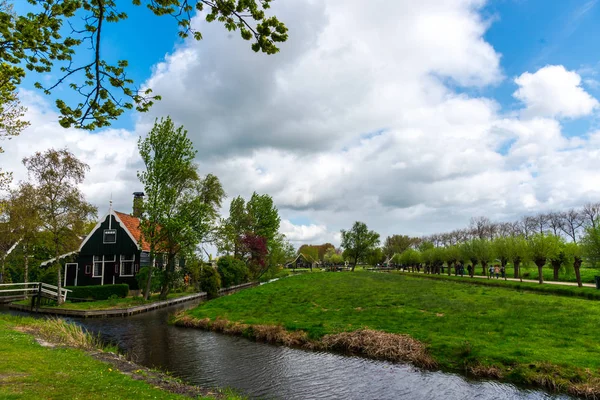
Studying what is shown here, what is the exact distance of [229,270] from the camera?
1682 inches

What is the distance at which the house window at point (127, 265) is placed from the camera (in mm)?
36250

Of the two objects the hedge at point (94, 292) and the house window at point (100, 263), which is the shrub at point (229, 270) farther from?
the hedge at point (94, 292)

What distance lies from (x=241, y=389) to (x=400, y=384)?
5.06 meters

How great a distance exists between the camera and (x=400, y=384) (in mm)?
10859

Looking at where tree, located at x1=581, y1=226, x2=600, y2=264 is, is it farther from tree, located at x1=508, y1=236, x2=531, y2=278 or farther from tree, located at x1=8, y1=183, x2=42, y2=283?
tree, located at x1=8, y1=183, x2=42, y2=283

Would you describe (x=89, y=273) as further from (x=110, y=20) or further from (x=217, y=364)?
(x=110, y=20)

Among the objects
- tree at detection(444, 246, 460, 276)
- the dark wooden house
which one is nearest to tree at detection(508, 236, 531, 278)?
tree at detection(444, 246, 460, 276)

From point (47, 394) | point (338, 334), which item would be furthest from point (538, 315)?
point (47, 394)

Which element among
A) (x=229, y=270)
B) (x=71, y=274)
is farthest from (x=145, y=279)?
(x=229, y=270)

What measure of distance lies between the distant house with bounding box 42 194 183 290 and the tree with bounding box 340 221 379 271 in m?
59.0

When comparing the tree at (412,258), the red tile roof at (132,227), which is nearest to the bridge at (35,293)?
the red tile roof at (132,227)

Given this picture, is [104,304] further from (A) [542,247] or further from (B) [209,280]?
(A) [542,247]

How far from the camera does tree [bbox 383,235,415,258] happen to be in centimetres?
12481

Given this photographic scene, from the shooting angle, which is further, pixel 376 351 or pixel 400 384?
pixel 376 351
